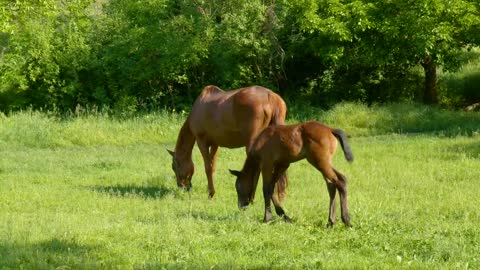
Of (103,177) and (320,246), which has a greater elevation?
(320,246)

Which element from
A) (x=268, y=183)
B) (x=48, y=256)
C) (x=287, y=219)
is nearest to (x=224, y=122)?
(x=268, y=183)

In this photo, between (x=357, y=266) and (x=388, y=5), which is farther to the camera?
(x=388, y=5)

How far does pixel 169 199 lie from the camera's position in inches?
458

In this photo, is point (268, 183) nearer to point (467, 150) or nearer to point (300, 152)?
point (300, 152)

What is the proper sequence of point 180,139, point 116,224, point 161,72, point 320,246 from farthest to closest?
point 161,72
point 180,139
point 116,224
point 320,246

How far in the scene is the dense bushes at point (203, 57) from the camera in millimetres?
24453

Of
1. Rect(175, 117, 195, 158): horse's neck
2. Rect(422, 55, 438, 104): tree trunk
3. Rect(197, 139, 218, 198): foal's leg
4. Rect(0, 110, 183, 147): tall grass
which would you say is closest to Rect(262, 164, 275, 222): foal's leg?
Rect(197, 139, 218, 198): foal's leg

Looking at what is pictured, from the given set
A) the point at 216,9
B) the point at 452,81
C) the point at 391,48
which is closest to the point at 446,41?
the point at 391,48

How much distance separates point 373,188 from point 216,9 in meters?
15.5

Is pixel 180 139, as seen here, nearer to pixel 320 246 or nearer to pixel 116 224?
pixel 116 224

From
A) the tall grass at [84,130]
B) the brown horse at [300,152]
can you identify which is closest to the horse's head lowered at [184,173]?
the brown horse at [300,152]

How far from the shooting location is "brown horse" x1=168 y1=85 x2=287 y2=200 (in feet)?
37.7

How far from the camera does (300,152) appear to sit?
30.2ft

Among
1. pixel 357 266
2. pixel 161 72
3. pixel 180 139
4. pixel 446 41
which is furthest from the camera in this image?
pixel 161 72
